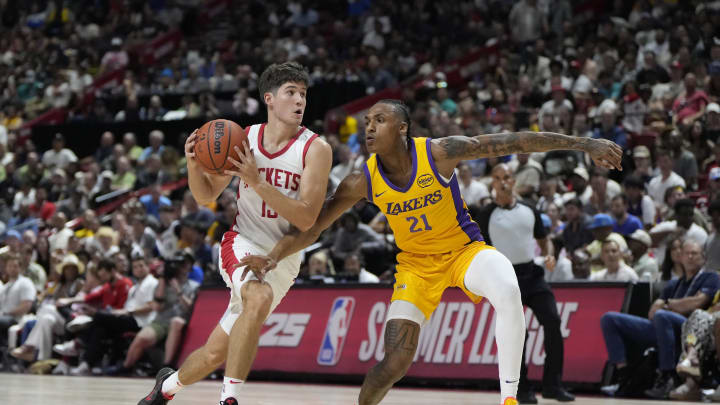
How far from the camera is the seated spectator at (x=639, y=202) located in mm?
12828

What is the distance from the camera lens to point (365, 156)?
16.6 meters

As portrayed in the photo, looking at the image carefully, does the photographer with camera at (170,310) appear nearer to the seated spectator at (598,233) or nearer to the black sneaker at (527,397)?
the seated spectator at (598,233)

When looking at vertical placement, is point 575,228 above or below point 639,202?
below

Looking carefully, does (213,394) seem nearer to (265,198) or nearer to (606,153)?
(265,198)

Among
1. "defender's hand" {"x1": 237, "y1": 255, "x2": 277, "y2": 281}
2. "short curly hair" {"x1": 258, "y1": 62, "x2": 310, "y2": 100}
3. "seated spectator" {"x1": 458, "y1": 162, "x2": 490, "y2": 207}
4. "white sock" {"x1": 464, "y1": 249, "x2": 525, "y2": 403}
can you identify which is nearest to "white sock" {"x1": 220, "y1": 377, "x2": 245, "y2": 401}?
"defender's hand" {"x1": 237, "y1": 255, "x2": 277, "y2": 281}

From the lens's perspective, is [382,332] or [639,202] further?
[639,202]

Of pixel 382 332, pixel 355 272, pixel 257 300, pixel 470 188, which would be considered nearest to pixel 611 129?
pixel 470 188

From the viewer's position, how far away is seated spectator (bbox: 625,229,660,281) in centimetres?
1129

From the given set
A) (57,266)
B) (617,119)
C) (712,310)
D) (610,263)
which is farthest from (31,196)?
(712,310)

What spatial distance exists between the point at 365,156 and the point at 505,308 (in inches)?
425

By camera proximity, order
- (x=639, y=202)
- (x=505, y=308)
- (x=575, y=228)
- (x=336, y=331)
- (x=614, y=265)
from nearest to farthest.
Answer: (x=505, y=308) → (x=614, y=265) → (x=336, y=331) → (x=575, y=228) → (x=639, y=202)

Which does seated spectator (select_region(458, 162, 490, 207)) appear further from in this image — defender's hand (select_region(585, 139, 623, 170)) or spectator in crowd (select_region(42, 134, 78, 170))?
spectator in crowd (select_region(42, 134, 78, 170))

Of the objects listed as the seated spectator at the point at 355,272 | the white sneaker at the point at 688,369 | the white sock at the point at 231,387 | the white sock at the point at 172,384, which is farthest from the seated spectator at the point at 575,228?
the white sock at the point at 231,387

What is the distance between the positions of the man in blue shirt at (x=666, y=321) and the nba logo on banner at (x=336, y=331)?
299 centimetres
